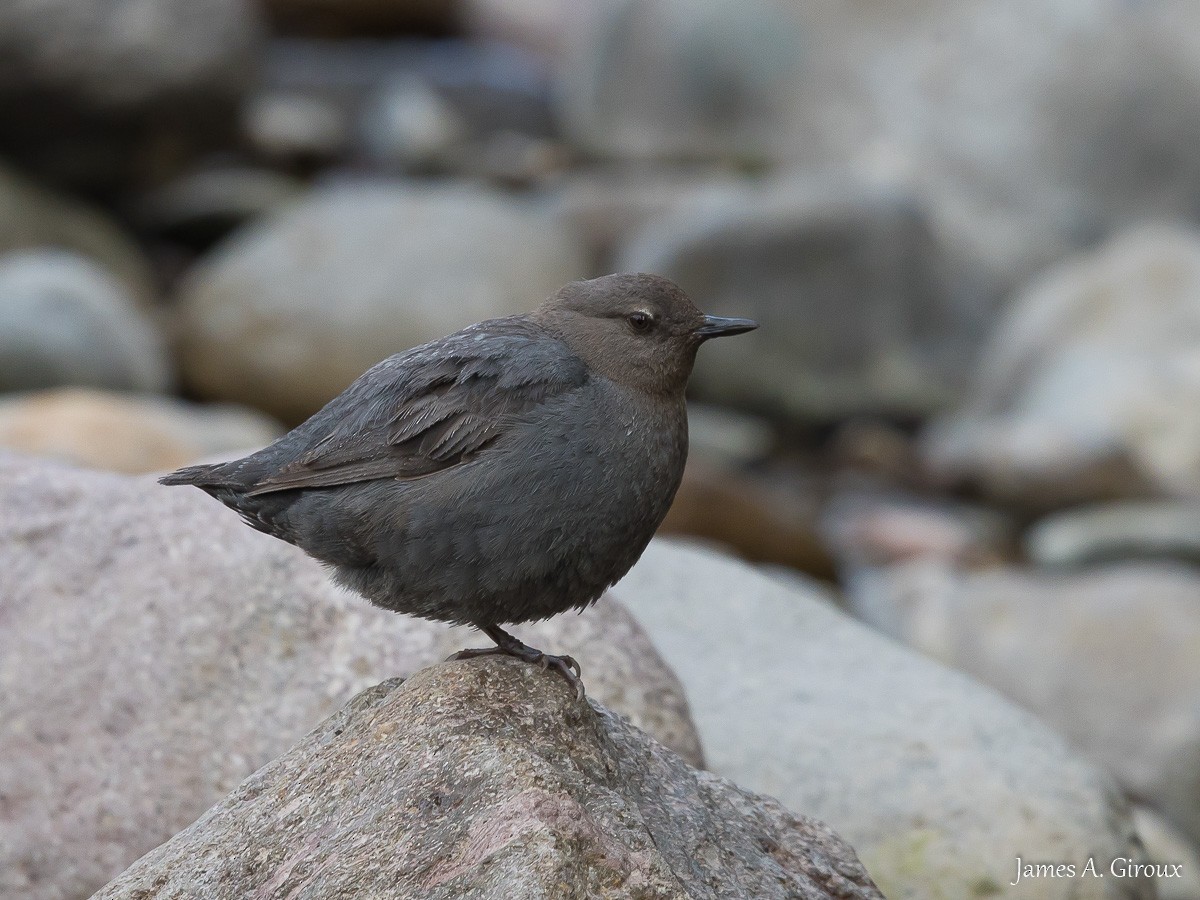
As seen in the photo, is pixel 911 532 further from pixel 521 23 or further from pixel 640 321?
pixel 521 23

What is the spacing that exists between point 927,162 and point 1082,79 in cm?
159

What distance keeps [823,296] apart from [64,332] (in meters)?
5.94

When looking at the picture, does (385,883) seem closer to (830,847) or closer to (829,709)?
(830,847)

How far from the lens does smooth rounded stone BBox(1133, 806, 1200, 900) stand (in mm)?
5332

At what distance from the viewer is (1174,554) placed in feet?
31.1

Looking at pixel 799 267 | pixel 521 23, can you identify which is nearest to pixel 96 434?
pixel 799 267

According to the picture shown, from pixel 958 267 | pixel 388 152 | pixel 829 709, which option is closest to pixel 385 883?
pixel 829 709

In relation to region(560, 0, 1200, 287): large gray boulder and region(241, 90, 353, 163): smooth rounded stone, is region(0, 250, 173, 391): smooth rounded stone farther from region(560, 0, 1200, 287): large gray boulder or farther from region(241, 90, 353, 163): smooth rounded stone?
region(560, 0, 1200, 287): large gray boulder

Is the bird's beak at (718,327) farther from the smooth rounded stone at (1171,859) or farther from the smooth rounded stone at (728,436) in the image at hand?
the smooth rounded stone at (728,436)

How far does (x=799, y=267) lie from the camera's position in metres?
12.2

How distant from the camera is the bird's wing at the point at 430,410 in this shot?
3.40 metres

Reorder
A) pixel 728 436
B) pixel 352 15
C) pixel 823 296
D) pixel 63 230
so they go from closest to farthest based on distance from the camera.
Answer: pixel 728 436, pixel 823 296, pixel 63 230, pixel 352 15

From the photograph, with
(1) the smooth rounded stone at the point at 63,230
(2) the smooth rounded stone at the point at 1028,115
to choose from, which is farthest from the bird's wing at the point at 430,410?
(2) the smooth rounded stone at the point at 1028,115

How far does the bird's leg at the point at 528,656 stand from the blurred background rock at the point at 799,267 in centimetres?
404
